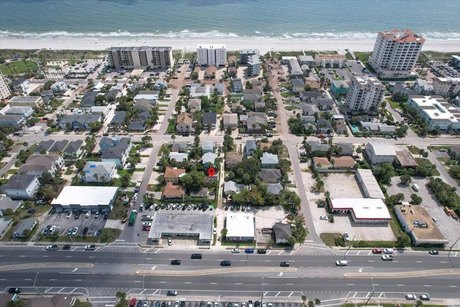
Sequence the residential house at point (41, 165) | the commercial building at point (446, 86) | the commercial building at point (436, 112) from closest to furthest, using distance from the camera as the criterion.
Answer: the residential house at point (41, 165)
the commercial building at point (436, 112)
the commercial building at point (446, 86)

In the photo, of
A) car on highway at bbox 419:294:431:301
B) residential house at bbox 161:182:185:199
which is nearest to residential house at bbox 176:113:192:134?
residential house at bbox 161:182:185:199

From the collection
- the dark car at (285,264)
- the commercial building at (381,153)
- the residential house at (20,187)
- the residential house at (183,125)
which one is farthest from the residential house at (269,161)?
the residential house at (20,187)

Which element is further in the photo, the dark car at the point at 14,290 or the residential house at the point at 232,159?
the residential house at the point at 232,159

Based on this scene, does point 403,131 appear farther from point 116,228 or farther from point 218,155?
point 116,228

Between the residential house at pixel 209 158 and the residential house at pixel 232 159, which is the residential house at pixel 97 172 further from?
the residential house at pixel 232 159

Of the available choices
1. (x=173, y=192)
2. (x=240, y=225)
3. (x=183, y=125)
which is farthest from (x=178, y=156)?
(x=240, y=225)
